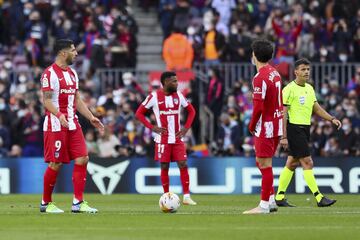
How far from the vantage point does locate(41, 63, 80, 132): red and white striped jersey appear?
734 inches

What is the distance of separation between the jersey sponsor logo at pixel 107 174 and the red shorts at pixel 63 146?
9.46m

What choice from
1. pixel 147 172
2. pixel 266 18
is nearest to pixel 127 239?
pixel 147 172

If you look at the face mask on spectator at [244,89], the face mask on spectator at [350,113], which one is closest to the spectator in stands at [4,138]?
the face mask on spectator at [244,89]

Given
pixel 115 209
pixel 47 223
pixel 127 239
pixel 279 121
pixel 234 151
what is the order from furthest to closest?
pixel 234 151 < pixel 115 209 < pixel 279 121 < pixel 47 223 < pixel 127 239

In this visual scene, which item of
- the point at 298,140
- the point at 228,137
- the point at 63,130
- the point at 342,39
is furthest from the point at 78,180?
the point at 342,39

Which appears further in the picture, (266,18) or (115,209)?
(266,18)

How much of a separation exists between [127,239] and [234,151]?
15518 mm

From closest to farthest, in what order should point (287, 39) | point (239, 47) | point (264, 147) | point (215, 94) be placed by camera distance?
point (264, 147), point (215, 94), point (287, 39), point (239, 47)

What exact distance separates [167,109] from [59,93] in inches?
168

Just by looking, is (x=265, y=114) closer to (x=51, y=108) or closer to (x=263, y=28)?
(x=51, y=108)

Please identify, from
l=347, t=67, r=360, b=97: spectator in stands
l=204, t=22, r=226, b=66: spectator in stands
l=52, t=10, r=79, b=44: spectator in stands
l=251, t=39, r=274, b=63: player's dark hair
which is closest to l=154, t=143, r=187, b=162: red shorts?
l=251, t=39, r=274, b=63: player's dark hair

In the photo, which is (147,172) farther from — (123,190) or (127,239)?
(127,239)

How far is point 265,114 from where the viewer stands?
18500 millimetres

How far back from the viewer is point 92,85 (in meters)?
32.2
